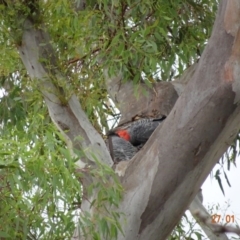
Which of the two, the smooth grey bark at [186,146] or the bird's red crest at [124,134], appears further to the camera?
the bird's red crest at [124,134]

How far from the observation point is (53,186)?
206 centimetres

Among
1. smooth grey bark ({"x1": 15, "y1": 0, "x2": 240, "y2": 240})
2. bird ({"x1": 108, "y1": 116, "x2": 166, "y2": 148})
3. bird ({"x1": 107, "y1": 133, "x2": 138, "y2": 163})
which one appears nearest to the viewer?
smooth grey bark ({"x1": 15, "y1": 0, "x2": 240, "y2": 240})

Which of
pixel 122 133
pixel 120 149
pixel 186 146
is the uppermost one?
pixel 122 133

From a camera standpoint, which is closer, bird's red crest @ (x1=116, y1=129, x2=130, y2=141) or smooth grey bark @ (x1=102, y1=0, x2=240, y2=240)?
smooth grey bark @ (x1=102, y1=0, x2=240, y2=240)

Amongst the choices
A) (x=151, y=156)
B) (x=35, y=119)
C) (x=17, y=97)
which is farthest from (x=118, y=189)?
(x=17, y=97)

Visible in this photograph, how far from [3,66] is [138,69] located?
21.5 inches

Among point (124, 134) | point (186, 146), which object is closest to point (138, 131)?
point (124, 134)

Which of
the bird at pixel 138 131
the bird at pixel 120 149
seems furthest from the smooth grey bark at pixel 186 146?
the bird at pixel 138 131

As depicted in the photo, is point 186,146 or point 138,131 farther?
point 138,131

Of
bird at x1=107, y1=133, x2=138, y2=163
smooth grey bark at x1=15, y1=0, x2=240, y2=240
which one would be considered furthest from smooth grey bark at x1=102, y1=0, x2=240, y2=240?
bird at x1=107, y1=133, x2=138, y2=163

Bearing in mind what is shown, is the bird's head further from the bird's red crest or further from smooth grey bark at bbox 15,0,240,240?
smooth grey bark at bbox 15,0,240,240

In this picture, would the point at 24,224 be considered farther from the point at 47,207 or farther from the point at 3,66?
the point at 3,66

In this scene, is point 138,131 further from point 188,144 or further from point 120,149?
point 188,144

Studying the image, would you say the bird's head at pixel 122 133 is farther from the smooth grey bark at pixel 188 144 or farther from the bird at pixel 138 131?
the smooth grey bark at pixel 188 144
